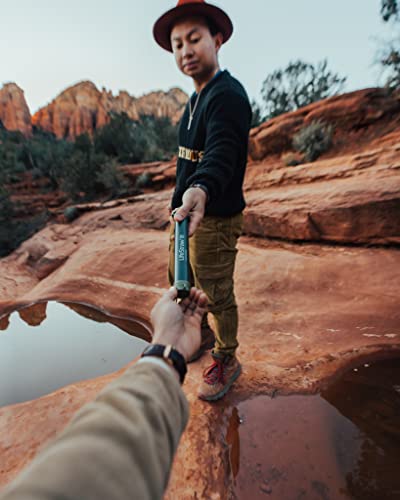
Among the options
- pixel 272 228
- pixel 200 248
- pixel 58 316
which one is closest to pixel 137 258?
pixel 58 316

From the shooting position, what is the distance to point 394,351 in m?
1.86

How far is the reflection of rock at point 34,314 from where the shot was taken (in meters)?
3.50

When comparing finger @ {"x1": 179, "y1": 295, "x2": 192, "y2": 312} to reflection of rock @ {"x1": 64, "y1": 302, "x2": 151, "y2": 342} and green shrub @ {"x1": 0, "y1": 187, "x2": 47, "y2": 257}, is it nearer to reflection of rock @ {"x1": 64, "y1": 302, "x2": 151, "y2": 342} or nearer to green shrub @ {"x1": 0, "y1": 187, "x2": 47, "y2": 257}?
reflection of rock @ {"x1": 64, "y1": 302, "x2": 151, "y2": 342}

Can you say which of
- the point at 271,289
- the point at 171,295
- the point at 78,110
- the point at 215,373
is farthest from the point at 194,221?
the point at 78,110

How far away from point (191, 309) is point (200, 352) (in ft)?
4.61

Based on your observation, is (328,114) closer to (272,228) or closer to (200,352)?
(272,228)

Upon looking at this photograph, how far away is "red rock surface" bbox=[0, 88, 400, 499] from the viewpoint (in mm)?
1476

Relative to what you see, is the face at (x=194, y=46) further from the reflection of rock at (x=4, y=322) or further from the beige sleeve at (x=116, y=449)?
the reflection of rock at (x=4, y=322)

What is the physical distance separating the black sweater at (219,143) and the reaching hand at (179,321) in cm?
49

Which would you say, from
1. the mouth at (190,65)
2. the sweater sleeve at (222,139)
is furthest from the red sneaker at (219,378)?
the mouth at (190,65)

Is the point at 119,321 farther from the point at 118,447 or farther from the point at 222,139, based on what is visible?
the point at 118,447

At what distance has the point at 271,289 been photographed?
3031 mm

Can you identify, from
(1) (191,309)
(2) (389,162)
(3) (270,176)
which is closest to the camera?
(1) (191,309)

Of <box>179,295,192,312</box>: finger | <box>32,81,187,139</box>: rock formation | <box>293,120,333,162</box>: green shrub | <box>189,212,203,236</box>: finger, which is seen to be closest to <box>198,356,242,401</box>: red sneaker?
<box>179,295,192,312</box>: finger
